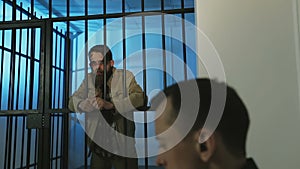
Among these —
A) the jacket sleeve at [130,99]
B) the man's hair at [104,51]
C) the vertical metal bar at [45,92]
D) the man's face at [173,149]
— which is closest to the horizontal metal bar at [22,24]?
the vertical metal bar at [45,92]

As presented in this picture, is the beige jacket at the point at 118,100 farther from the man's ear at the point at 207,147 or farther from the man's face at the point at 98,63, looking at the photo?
the man's ear at the point at 207,147

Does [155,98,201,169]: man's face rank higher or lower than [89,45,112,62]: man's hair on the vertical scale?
lower

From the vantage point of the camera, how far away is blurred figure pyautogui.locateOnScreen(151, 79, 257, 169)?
1.99 feet

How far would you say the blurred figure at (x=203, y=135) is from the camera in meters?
0.61

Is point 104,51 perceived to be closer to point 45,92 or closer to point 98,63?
point 98,63

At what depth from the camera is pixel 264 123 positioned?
143cm

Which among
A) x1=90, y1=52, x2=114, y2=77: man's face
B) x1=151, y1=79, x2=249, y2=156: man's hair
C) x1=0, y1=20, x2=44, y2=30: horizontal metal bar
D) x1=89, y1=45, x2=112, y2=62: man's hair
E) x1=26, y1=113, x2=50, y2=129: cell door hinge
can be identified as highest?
x1=0, y1=20, x2=44, y2=30: horizontal metal bar

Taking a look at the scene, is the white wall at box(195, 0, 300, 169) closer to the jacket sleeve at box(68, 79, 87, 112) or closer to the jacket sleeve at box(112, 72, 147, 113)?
the jacket sleeve at box(112, 72, 147, 113)

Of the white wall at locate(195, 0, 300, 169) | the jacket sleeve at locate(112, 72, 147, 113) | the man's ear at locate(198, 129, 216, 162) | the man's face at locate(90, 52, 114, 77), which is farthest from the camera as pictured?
the man's face at locate(90, 52, 114, 77)

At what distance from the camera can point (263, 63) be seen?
146 cm

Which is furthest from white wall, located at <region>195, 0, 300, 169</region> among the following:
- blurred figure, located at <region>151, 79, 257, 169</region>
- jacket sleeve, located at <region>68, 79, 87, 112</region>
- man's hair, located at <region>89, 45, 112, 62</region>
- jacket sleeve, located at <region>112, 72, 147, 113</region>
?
blurred figure, located at <region>151, 79, 257, 169</region>

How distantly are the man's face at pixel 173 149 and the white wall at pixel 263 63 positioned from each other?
846mm

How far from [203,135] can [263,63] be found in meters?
0.96

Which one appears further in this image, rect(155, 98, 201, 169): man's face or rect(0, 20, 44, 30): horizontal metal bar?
rect(0, 20, 44, 30): horizontal metal bar
